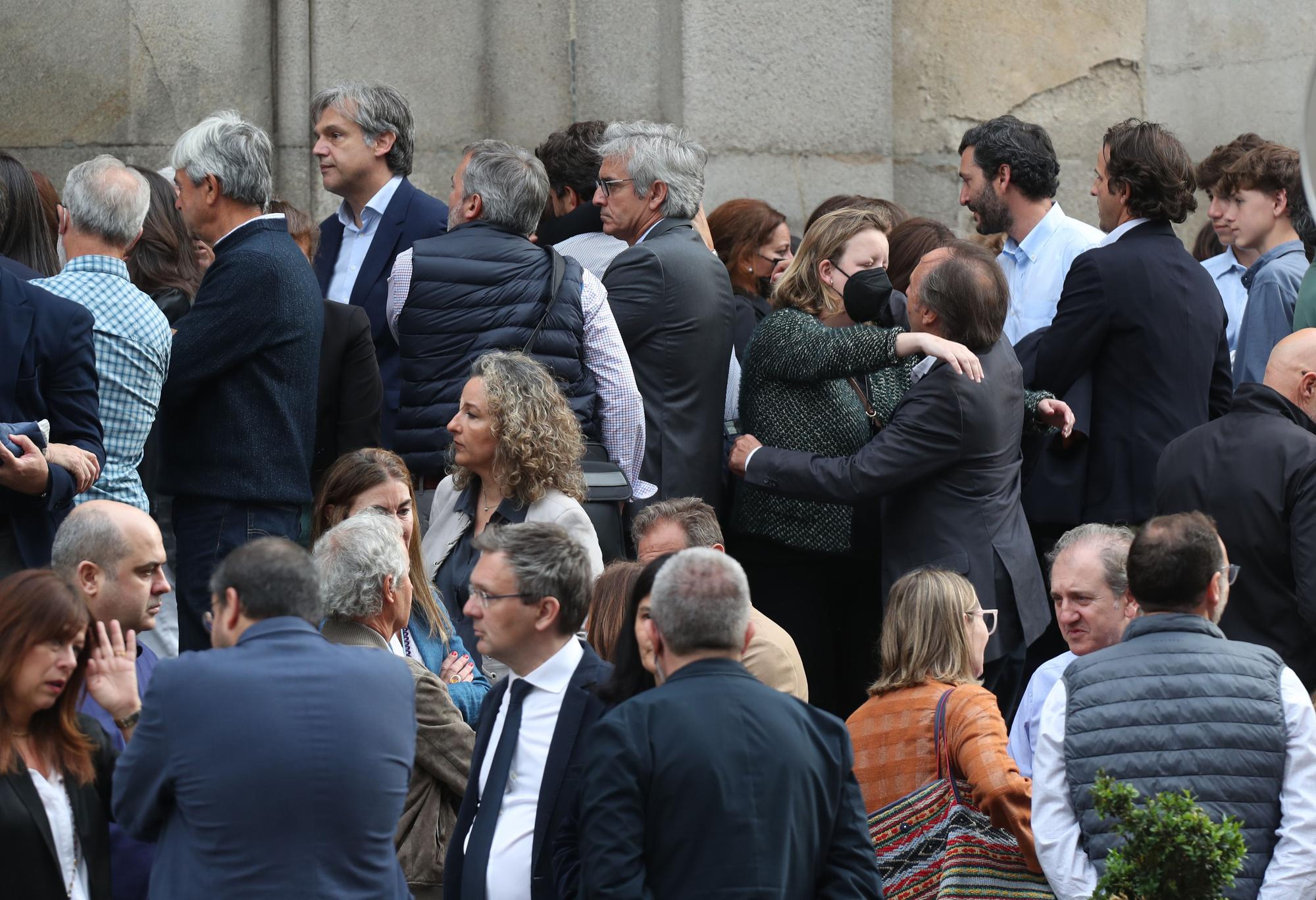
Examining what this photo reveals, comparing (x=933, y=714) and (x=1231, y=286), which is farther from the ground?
(x=1231, y=286)

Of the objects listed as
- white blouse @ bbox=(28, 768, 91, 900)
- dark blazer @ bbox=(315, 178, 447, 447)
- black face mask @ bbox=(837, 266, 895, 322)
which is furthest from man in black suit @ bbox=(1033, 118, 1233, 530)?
white blouse @ bbox=(28, 768, 91, 900)

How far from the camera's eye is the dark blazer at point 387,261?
699cm

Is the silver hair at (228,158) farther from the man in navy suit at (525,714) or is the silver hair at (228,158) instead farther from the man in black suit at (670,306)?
the man in navy suit at (525,714)

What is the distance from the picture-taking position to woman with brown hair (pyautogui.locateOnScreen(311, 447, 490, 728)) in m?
5.48

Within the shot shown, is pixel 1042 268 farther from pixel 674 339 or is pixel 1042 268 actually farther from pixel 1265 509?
pixel 1265 509

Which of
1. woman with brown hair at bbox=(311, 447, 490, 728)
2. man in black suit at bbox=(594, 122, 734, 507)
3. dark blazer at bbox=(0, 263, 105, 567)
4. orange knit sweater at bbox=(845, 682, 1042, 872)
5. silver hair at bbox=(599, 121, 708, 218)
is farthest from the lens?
silver hair at bbox=(599, 121, 708, 218)

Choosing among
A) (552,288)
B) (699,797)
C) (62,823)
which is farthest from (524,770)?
(552,288)

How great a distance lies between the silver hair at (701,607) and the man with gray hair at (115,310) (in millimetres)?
2073

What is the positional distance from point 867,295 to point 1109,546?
139 centimetres

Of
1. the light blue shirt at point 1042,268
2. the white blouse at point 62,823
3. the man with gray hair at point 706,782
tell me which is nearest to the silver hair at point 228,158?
the white blouse at point 62,823

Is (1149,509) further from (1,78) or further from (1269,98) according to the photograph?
(1,78)

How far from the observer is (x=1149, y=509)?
705cm

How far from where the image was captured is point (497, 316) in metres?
6.48

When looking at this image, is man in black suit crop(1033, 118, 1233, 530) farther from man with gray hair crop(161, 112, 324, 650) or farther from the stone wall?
man with gray hair crop(161, 112, 324, 650)
